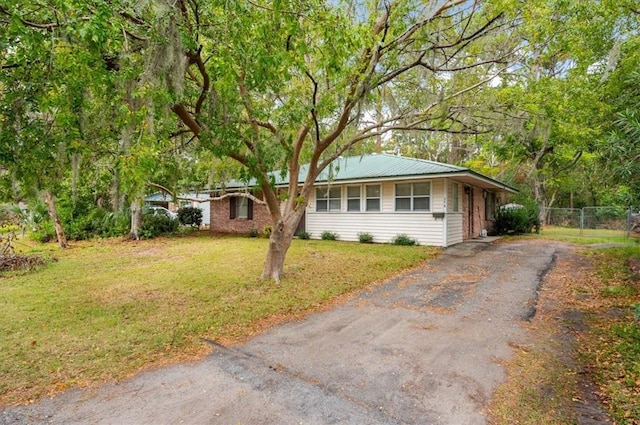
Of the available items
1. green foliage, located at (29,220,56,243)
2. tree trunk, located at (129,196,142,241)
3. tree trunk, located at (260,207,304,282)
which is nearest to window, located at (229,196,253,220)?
tree trunk, located at (129,196,142,241)

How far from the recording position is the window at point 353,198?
45.7 feet

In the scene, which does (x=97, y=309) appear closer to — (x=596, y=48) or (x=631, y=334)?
(x=631, y=334)

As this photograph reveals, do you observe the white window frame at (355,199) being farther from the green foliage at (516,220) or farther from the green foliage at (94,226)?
the green foliage at (94,226)

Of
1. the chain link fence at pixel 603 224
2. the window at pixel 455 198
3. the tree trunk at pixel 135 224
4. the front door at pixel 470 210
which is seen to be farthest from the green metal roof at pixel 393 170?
the chain link fence at pixel 603 224

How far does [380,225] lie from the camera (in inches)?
520

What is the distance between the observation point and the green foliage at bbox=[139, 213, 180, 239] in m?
14.8

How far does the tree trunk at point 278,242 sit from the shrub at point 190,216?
14830 mm

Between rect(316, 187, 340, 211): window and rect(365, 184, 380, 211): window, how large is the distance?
1.42 metres

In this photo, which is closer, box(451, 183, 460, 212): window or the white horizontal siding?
the white horizontal siding

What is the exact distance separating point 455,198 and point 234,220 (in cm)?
1075

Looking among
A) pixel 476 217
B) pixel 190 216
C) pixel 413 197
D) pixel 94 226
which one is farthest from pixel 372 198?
pixel 190 216

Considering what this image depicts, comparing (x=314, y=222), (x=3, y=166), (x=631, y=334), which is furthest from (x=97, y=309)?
(x=314, y=222)

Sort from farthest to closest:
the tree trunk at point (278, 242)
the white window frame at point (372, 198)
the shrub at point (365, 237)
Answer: the white window frame at point (372, 198) → the shrub at point (365, 237) → the tree trunk at point (278, 242)

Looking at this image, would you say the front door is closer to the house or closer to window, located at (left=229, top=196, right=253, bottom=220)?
the house
